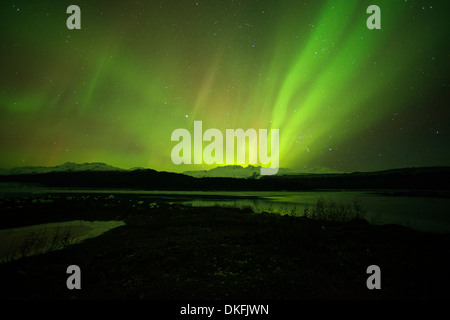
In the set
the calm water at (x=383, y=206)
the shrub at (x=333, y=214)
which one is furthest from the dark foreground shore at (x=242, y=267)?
the calm water at (x=383, y=206)

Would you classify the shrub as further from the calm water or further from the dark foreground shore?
the dark foreground shore

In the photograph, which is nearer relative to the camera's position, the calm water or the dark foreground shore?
the dark foreground shore

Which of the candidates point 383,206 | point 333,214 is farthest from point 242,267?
point 383,206

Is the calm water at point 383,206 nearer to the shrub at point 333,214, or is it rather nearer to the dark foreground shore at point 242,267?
the shrub at point 333,214

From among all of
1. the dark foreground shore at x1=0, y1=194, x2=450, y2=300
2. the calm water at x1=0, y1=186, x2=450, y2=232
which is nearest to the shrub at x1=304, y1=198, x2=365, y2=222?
the calm water at x1=0, y1=186, x2=450, y2=232

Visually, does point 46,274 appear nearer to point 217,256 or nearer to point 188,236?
point 217,256

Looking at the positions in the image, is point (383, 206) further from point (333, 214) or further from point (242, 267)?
point (242, 267)

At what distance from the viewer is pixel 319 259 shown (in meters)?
8.49

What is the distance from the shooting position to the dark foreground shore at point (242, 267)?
603 cm

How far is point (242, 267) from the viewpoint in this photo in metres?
7.68

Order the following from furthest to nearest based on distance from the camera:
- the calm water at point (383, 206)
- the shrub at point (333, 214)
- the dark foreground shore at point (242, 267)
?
the calm water at point (383, 206) → the shrub at point (333, 214) → the dark foreground shore at point (242, 267)

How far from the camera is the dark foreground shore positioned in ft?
19.8

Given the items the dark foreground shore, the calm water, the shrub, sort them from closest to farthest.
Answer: the dark foreground shore
the shrub
the calm water
